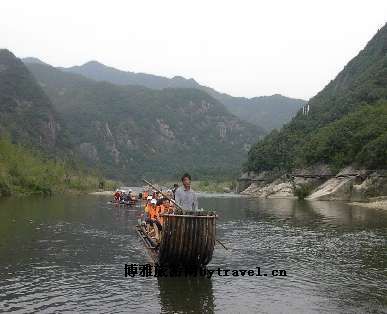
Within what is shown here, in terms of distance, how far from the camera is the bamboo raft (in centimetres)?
1716

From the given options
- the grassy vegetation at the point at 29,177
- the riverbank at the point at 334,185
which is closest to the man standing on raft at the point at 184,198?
the riverbank at the point at 334,185

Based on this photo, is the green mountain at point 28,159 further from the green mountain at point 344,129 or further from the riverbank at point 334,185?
the green mountain at point 344,129

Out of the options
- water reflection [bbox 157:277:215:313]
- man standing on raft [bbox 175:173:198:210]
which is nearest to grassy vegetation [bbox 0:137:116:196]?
man standing on raft [bbox 175:173:198:210]

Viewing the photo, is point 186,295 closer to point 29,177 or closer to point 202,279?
point 202,279

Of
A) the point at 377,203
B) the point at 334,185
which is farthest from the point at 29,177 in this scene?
→ the point at 377,203

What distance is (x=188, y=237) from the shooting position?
17.2 m

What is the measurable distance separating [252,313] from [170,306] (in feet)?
7.73

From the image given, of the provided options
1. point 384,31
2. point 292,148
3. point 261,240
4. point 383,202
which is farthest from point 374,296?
point 384,31

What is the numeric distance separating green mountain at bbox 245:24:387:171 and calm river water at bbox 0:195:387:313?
57.1m

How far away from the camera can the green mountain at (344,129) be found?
8812cm

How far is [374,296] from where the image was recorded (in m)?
15.6

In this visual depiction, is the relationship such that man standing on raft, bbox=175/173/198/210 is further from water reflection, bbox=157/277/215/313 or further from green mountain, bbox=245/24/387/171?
green mountain, bbox=245/24/387/171

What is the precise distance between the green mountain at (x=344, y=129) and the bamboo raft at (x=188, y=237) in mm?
67505

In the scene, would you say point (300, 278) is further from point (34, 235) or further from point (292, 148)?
point (292, 148)
